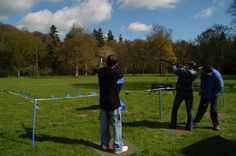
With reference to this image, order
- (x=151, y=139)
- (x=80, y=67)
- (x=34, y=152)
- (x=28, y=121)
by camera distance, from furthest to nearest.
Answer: (x=80, y=67)
(x=28, y=121)
(x=151, y=139)
(x=34, y=152)

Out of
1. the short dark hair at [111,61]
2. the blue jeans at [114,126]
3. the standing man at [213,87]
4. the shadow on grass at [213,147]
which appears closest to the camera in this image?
the short dark hair at [111,61]

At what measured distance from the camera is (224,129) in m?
8.20

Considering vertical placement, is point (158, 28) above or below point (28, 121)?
above

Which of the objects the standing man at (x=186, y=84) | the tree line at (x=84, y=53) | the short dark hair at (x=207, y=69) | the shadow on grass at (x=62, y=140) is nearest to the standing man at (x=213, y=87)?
the short dark hair at (x=207, y=69)

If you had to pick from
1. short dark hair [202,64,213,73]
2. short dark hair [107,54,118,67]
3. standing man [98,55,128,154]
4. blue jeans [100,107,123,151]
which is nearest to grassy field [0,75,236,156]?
blue jeans [100,107,123,151]

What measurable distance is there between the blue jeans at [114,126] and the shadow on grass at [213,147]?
1.50 meters

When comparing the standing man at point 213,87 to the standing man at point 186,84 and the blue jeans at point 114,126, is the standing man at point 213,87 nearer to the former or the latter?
the standing man at point 186,84

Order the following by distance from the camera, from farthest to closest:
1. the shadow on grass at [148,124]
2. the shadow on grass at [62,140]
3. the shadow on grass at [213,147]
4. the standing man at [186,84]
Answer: the shadow on grass at [148,124]
the standing man at [186,84]
the shadow on grass at [62,140]
the shadow on grass at [213,147]

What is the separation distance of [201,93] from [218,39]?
2608 inches

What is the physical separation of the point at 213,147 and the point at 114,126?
2.44m

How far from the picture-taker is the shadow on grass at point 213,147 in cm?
625

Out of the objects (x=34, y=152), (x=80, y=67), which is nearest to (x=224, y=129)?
(x=34, y=152)

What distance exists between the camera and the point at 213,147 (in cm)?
662

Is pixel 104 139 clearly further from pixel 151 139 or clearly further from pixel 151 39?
pixel 151 39
